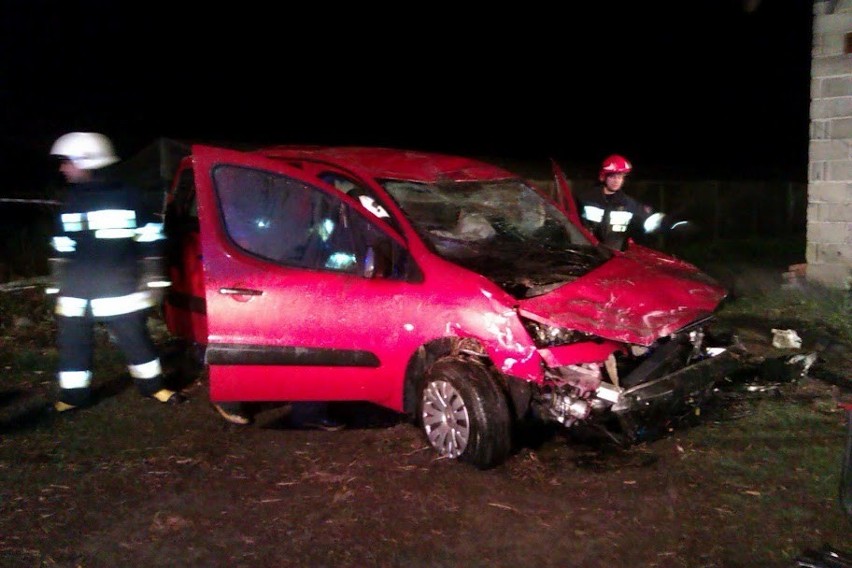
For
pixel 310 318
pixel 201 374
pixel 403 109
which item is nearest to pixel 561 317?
pixel 310 318

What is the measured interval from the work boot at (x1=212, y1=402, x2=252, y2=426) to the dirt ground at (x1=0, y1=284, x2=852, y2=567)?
2.5 inches

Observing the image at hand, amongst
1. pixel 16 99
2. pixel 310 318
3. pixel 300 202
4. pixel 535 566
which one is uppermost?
pixel 16 99

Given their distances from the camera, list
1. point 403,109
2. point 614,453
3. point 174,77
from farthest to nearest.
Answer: point 403,109 → point 174,77 → point 614,453

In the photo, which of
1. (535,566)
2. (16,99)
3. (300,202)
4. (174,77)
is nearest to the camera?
(535,566)

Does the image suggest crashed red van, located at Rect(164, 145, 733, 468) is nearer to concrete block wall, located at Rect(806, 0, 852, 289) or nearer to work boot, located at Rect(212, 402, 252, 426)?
work boot, located at Rect(212, 402, 252, 426)

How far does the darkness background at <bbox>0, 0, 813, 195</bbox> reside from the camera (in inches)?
851

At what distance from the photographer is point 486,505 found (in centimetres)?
418

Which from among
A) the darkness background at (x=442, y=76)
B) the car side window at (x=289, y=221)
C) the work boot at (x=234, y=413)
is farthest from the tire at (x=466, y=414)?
the darkness background at (x=442, y=76)

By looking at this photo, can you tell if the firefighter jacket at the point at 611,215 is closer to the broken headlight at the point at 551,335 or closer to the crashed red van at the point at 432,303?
the crashed red van at the point at 432,303

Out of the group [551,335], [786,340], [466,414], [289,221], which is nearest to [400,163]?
[289,221]

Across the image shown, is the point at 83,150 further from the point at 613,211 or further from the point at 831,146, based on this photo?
the point at 831,146

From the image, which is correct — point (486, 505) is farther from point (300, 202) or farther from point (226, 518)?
point (300, 202)

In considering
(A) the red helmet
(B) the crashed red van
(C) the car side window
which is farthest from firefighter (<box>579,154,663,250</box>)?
(C) the car side window

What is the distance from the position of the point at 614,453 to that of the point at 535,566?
1.38 m
